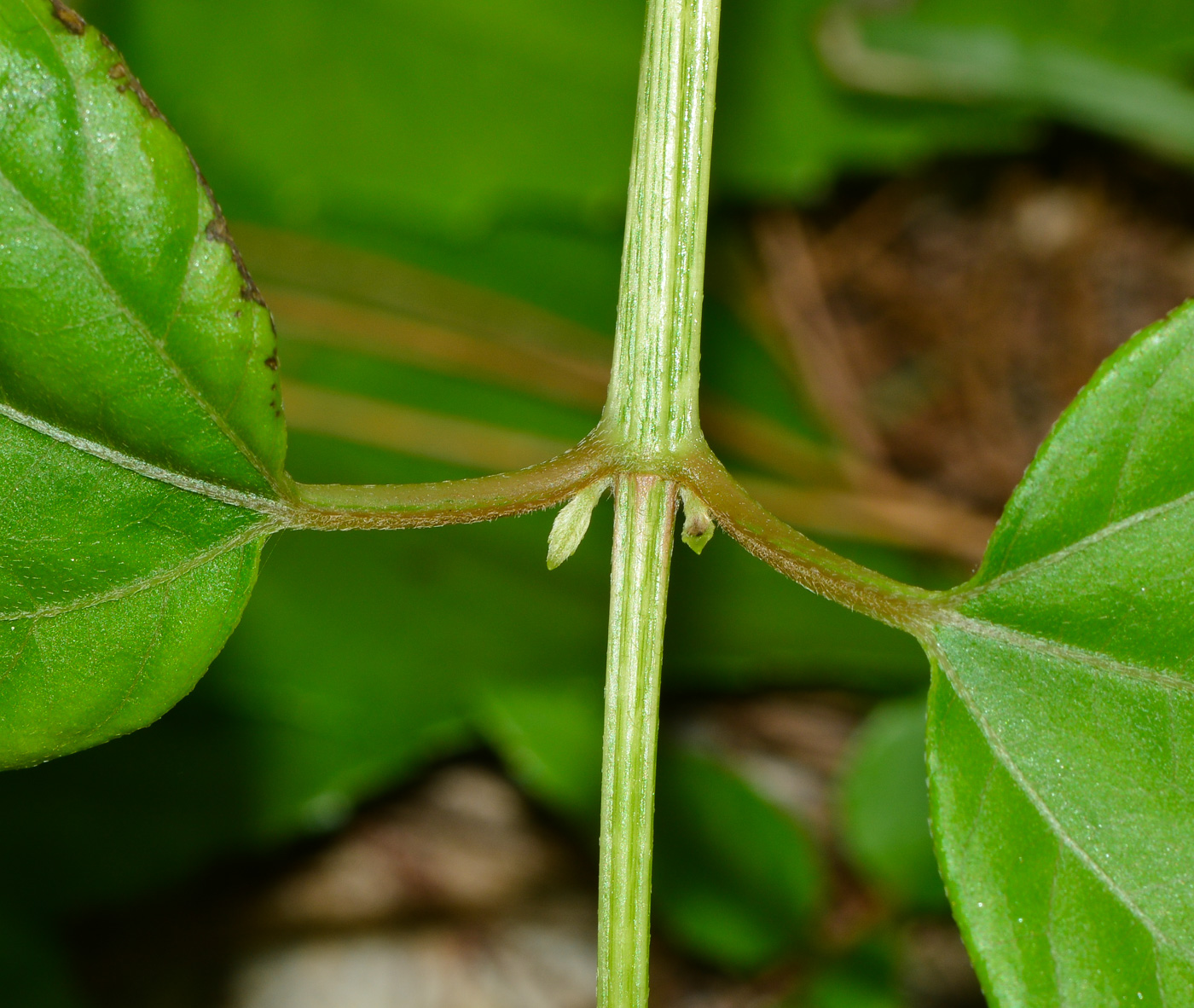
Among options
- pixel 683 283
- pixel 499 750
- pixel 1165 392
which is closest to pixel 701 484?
pixel 683 283

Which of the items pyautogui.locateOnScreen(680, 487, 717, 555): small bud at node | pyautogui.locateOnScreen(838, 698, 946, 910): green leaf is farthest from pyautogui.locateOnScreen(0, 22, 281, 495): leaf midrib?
pyautogui.locateOnScreen(838, 698, 946, 910): green leaf

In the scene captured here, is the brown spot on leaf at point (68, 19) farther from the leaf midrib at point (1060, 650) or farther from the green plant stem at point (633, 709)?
the leaf midrib at point (1060, 650)

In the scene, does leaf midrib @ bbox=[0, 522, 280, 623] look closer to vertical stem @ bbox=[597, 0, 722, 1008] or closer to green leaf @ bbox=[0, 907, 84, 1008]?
vertical stem @ bbox=[597, 0, 722, 1008]

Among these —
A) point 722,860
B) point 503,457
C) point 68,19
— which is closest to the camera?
point 68,19

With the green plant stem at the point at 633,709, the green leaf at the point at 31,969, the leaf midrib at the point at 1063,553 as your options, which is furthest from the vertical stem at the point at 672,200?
the green leaf at the point at 31,969

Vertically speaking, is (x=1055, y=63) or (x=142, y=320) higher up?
(x=1055, y=63)

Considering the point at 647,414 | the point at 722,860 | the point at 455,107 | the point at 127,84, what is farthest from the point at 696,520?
the point at 455,107

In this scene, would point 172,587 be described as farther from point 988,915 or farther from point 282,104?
point 282,104

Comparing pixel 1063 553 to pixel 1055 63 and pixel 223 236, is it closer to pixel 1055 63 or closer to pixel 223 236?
pixel 223 236
